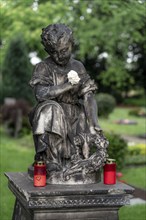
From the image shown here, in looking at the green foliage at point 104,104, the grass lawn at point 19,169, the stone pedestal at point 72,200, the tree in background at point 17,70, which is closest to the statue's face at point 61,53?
the stone pedestal at point 72,200

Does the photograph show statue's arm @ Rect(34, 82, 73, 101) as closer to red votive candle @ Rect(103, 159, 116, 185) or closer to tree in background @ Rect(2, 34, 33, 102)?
red votive candle @ Rect(103, 159, 116, 185)

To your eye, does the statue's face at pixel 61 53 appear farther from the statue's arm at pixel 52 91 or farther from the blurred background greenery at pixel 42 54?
the blurred background greenery at pixel 42 54

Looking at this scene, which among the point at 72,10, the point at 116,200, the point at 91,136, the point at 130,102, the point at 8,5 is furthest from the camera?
the point at 130,102

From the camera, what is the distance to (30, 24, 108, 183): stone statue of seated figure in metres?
4.91

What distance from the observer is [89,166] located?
4879 mm

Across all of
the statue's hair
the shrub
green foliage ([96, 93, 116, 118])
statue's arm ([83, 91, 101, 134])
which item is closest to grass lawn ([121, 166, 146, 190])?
the shrub

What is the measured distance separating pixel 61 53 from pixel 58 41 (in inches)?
5.7

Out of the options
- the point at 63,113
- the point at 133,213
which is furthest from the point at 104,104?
the point at 63,113

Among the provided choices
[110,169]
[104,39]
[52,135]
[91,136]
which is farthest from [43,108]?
[104,39]

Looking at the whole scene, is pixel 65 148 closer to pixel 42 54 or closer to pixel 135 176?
pixel 135 176

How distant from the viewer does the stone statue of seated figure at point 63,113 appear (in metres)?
4.91

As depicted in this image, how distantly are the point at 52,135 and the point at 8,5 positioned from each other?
24.0 ft

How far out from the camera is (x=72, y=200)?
14.9 feet

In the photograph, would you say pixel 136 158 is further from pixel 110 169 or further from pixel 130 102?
pixel 130 102
